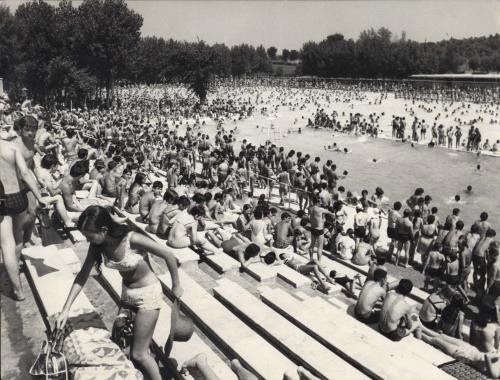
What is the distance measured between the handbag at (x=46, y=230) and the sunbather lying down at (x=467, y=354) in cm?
539

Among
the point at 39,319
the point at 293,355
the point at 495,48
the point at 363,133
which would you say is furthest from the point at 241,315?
the point at 495,48

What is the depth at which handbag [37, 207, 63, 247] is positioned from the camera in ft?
21.5

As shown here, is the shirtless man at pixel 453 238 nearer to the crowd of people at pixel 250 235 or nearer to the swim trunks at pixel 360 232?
the crowd of people at pixel 250 235

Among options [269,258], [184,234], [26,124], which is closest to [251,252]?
[269,258]

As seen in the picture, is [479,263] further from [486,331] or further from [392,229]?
[486,331]

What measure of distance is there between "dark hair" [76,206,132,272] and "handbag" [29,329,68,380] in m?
0.80

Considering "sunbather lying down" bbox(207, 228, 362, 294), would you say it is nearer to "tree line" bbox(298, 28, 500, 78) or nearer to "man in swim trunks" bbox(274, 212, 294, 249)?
"man in swim trunks" bbox(274, 212, 294, 249)

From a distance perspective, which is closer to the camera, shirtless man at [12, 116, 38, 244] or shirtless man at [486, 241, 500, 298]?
shirtless man at [12, 116, 38, 244]

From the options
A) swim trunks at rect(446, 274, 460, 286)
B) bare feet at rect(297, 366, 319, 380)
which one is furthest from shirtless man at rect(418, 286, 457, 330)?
bare feet at rect(297, 366, 319, 380)

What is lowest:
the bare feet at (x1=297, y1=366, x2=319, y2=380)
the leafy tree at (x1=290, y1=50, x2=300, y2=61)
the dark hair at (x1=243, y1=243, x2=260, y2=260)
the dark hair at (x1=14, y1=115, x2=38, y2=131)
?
the dark hair at (x1=243, y1=243, x2=260, y2=260)

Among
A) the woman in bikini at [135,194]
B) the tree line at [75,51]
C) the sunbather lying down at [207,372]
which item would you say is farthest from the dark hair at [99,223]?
the tree line at [75,51]

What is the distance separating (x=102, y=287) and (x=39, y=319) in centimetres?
112

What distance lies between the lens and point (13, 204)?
14.6ft

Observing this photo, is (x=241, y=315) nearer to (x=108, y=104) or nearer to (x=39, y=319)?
(x=39, y=319)
